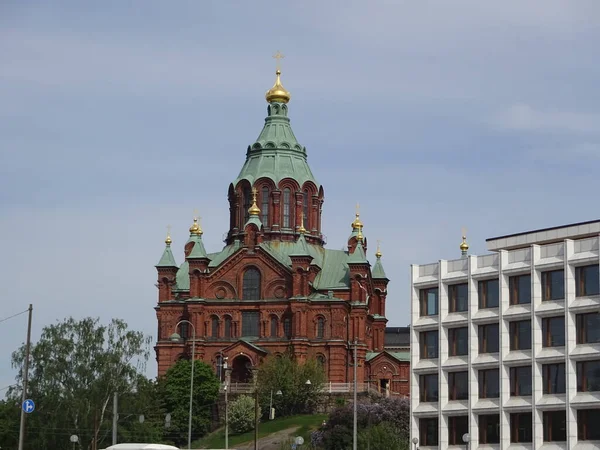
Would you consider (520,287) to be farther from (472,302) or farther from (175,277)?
(175,277)

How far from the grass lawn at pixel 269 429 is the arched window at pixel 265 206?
25.7 meters

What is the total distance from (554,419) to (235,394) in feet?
187

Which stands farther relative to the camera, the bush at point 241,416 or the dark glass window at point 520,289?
the bush at point 241,416

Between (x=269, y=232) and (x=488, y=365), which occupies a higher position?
(x=269, y=232)

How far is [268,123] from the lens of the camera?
6742 inches

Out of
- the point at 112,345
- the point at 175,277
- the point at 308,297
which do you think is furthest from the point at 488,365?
the point at 175,277

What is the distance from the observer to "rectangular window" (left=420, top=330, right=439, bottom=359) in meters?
109

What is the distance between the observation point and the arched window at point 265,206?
547ft

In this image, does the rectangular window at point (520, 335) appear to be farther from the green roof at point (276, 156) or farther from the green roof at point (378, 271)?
the green roof at point (378, 271)

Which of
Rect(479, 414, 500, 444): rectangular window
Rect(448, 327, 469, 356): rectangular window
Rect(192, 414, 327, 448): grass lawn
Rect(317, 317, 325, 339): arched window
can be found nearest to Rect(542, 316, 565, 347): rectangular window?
Rect(479, 414, 500, 444): rectangular window

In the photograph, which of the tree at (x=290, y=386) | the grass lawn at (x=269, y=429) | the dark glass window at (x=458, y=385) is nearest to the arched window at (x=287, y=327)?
the tree at (x=290, y=386)

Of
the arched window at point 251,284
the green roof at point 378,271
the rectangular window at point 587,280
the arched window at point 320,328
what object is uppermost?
the green roof at point 378,271

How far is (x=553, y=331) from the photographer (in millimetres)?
101625

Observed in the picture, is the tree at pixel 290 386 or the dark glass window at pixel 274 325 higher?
the dark glass window at pixel 274 325
